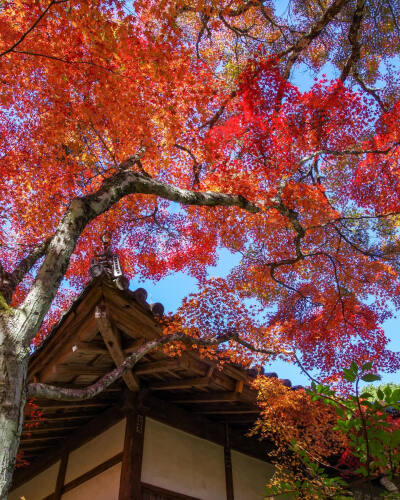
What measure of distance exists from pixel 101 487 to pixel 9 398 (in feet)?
16.1

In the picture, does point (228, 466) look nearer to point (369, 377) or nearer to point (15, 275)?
point (15, 275)

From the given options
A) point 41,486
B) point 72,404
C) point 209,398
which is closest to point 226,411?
point 209,398

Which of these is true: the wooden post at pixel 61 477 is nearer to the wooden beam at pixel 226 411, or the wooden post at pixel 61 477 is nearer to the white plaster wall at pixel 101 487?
the white plaster wall at pixel 101 487

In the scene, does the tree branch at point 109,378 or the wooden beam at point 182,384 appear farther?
the wooden beam at point 182,384

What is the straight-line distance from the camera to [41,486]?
30.7 ft

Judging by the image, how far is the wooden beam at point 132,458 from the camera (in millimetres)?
6809

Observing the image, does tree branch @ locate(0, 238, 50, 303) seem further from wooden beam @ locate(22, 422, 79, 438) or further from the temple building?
wooden beam @ locate(22, 422, 79, 438)

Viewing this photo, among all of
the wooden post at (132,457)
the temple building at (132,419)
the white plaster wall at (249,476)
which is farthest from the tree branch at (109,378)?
the white plaster wall at (249,476)

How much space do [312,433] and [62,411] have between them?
537cm

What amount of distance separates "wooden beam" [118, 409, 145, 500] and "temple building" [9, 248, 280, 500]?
2cm

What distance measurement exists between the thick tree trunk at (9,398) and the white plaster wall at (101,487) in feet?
13.9

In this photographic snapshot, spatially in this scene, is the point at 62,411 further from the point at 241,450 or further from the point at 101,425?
the point at 241,450

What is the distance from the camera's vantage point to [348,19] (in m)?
14.6

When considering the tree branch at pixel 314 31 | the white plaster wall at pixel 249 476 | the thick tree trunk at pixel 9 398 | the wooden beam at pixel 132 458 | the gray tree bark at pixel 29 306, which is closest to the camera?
the thick tree trunk at pixel 9 398
